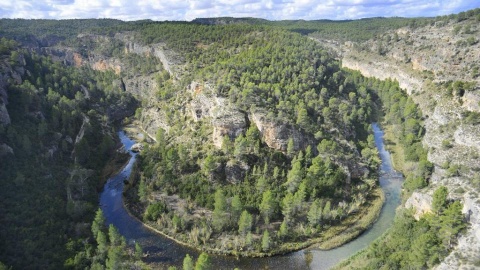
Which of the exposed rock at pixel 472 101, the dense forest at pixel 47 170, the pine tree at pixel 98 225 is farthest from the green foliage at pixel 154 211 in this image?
the exposed rock at pixel 472 101

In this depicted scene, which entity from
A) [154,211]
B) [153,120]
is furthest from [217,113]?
[153,120]

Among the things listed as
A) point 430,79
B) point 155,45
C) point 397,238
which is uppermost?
point 155,45

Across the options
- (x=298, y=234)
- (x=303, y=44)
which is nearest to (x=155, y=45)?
(x=303, y=44)

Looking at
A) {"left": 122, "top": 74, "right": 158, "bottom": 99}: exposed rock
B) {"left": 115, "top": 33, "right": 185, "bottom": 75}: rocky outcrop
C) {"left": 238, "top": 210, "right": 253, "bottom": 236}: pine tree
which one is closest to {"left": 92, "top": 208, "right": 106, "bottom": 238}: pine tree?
{"left": 238, "top": 210, "right": 253, "bottom": 236}: pine tree

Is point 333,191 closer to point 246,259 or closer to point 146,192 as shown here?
point 246,259

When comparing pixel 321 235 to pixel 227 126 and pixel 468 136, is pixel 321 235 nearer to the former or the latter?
pixel 227 126

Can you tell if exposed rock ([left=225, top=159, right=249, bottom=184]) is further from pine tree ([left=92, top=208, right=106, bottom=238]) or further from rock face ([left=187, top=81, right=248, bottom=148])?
pine tree ([left=92, top=208, right=106, bottom=238])
